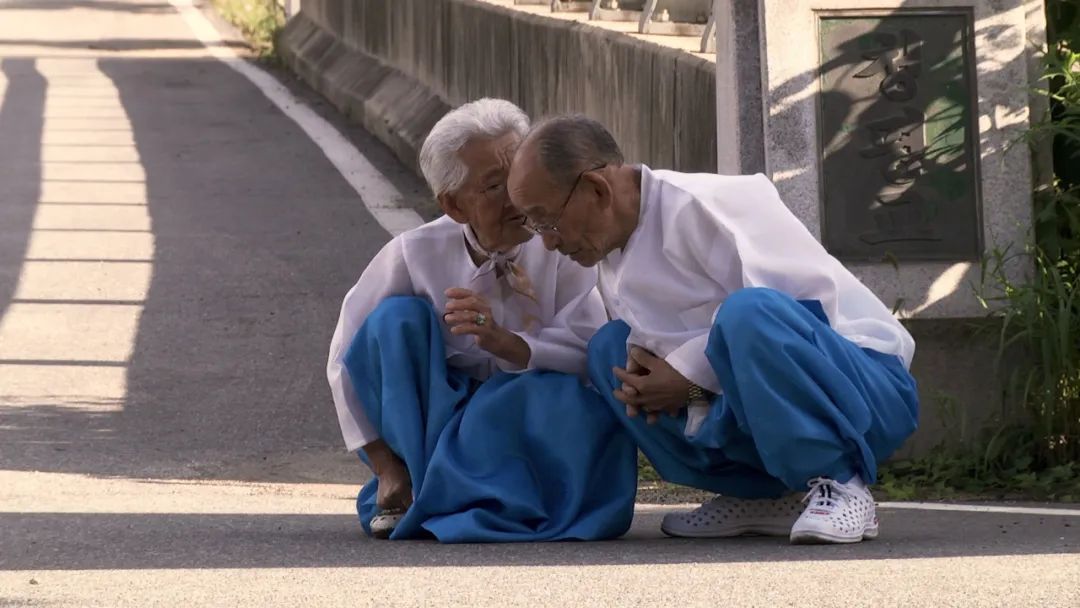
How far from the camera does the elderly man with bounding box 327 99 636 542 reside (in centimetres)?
491

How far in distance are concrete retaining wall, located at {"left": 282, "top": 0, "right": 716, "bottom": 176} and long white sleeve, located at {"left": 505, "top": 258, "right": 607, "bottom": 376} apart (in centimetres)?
209

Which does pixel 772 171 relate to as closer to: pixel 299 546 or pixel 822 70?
pixel 822 70

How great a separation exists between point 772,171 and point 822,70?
13.8 inches

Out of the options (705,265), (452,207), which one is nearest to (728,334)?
(705,265)

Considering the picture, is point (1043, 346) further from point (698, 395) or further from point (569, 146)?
point (569, 146)

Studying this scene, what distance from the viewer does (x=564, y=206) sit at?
15.1 ft

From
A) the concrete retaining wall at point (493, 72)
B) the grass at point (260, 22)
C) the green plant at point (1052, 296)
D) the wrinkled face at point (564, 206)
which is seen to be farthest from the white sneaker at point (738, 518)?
the grass at point (260, 22)

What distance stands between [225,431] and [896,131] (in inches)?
113

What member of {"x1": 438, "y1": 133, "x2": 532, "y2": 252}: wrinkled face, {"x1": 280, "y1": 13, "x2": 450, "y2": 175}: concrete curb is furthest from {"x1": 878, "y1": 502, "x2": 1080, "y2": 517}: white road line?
{"x1": 280, "y1": 13, "x2": 450, "y2": 175}: concrete curb

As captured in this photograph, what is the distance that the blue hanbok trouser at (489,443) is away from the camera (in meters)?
4.93

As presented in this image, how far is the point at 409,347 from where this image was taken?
5.02m

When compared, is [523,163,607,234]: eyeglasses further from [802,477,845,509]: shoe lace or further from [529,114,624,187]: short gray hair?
[802,477,845,509]: shoe lace

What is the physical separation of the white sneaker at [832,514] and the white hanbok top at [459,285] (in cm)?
77

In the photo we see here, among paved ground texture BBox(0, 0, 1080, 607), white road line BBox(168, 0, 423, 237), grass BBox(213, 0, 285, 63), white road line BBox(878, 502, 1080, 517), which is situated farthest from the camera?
grass BBox(213, 0, 285, 63)
